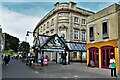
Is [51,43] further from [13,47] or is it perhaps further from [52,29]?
[13,47]

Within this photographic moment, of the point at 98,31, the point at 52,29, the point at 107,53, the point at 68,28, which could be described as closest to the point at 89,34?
the point at 98,31

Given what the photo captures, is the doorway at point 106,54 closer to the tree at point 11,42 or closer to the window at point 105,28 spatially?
the window at point 105,28

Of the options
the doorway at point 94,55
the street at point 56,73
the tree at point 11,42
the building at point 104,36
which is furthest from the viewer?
the tree at point 11,42

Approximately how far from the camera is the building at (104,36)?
859 inches

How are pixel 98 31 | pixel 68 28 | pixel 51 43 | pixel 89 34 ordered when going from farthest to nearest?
pixel 68 28 < pixel 51 43 < pixel 89 34 < pixel 98 31

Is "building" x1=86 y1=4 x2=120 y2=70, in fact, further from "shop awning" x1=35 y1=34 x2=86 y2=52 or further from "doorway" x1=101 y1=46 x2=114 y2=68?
"shop awning" x1=35 y1=34 x2=86 y2=52

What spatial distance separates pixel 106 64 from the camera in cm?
2342

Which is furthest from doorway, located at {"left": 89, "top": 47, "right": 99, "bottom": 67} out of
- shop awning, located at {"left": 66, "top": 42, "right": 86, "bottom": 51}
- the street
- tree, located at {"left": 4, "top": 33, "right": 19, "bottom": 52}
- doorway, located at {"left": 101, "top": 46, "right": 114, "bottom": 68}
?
tree, located at {"left": 4, "top": 33, "right": 19, "bottom": 52}

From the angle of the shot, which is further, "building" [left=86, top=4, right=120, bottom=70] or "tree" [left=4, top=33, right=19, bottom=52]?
"tree" [left=4, top=33, right=19, bottom=52]

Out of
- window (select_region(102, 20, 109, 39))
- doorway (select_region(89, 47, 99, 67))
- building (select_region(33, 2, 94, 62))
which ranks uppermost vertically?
building (select_region(33, 2, 94, 62))

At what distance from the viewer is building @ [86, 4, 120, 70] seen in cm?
2181

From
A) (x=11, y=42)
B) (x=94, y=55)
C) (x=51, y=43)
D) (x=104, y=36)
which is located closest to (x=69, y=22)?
(x=51, y=43)

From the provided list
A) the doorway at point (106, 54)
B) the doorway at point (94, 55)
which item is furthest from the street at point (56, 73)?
the doorway at point (94, 55)

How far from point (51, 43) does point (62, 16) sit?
1350 centimetres
